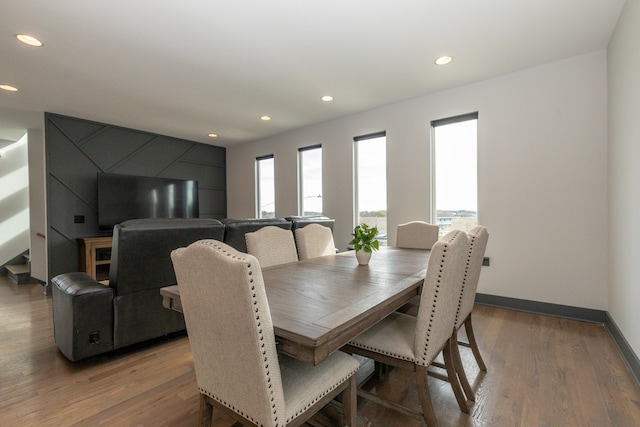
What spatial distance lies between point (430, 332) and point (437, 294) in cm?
18

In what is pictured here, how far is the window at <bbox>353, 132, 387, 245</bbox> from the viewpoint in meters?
4.39

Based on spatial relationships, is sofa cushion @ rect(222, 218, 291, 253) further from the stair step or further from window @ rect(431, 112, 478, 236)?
the stair step

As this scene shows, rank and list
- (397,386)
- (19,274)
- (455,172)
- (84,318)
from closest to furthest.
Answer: (397,386) < (84,318) < (455,172) < (19,274)

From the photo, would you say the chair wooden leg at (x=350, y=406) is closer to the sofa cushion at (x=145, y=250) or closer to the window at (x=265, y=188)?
the sofa cushion at (x=145, y=250)

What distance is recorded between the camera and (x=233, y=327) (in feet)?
3.02

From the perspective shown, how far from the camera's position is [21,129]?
16.6ft

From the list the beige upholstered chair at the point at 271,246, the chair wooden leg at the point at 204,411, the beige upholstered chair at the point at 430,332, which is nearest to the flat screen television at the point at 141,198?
the beige upholstered chair at the point at 271,246

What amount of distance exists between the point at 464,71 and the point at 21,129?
6.94 m

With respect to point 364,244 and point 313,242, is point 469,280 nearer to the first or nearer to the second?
point 364,244

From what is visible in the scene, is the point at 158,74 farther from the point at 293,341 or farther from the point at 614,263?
the point at 614,263

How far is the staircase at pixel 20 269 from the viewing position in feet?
15.9

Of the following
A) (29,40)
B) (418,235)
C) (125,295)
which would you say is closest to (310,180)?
(418,235)

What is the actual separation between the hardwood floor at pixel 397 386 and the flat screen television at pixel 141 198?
2479 mm

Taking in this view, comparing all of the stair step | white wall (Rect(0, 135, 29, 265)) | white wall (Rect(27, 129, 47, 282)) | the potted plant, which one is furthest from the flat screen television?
the potted plant
